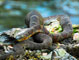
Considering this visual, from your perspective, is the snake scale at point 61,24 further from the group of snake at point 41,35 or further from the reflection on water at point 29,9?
the reflection on water at point 29,9

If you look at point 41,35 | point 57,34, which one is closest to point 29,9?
point 57,34

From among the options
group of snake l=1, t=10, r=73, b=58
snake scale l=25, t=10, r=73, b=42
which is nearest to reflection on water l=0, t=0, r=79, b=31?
snake scale l=25, t=10, r=73, b=42

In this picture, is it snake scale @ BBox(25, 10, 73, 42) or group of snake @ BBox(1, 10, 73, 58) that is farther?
snake scale @ BBox(25, 10, 73, 42)

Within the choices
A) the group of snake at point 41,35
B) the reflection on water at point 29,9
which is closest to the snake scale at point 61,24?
the group of snake at point 41,35

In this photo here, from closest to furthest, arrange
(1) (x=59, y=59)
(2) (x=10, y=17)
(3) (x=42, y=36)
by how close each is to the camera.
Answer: (1) (x=59, y=59)
(3) (x=42, y=36)
(2) (x=10, y=17)

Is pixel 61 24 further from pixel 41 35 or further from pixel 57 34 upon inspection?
pixel 41 35

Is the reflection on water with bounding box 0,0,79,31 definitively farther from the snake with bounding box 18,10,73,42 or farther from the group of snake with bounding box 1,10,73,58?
the group of snake with bounding box 1,10,73,58

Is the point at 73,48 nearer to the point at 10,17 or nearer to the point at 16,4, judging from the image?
the point at 10,17

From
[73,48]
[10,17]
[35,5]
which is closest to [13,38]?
[73,48]

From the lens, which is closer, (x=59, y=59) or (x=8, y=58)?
(x=59, y=59)
